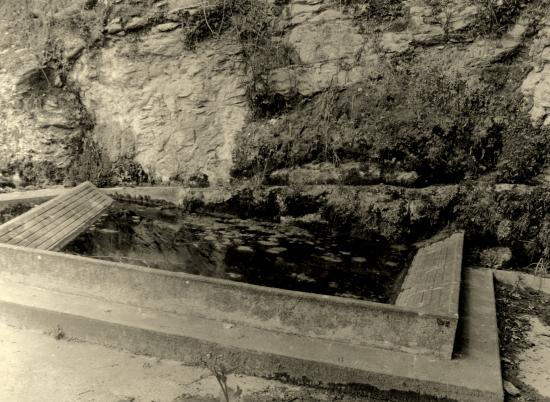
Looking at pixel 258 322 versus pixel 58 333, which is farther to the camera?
pixel 58 333

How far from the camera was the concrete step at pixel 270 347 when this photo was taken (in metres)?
4.25

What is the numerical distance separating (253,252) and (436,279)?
89.7 inches

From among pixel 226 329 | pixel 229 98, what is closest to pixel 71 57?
pixel 229 98

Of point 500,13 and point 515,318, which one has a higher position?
point 500,13

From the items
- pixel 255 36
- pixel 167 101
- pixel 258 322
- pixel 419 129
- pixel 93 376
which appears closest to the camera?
pixel 93 376

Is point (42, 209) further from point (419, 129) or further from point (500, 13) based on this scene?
Result: point (500, 13)

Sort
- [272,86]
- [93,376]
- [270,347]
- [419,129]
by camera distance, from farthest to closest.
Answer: [272,86], [419,129], [270,347], [93,376]

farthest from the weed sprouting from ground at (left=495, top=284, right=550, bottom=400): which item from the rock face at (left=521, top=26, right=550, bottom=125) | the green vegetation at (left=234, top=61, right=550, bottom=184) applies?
the rock face at (left=521, top=26, right=550, bottom=125)

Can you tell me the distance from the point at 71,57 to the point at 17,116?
4.95 ft

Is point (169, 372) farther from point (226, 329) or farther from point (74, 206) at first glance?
point (74, 206)

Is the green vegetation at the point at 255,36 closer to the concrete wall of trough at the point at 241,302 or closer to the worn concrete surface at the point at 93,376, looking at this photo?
the concrete wall of trough at the point at 241,302

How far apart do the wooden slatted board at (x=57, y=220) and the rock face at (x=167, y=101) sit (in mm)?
1576

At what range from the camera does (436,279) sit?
5637 mm

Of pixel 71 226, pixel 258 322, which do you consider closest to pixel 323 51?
pixel 71 226
